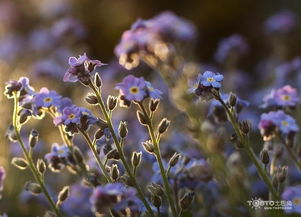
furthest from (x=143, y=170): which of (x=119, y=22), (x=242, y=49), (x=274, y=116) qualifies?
(x=119, y=22)

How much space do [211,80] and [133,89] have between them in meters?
0.35

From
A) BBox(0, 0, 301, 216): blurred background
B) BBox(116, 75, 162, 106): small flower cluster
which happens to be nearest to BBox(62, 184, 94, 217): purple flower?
BBox(116, 75, 162, 106): small flower cluster

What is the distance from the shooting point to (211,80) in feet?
8.84

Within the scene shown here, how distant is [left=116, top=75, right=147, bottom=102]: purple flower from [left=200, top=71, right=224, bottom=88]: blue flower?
267 millimetres

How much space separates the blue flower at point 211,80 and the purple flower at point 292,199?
61cm

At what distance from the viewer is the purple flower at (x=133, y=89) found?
257cm

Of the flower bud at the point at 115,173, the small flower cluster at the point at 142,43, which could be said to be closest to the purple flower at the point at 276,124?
the flower bud at the point at 115,173

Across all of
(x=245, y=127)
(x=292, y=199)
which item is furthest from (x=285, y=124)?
(x=292, y=199)

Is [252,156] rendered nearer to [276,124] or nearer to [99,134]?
[276,124]

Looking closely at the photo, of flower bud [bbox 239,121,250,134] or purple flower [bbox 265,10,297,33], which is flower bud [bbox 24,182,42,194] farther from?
purple flower [bbox 265,10,297,33]

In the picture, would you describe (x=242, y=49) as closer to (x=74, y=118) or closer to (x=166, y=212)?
(x=166, y=212)

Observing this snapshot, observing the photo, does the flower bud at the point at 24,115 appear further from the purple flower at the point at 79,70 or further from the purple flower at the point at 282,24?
the purple flower at the point at 282,24

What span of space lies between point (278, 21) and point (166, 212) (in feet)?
9.72

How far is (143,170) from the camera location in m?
3.89
